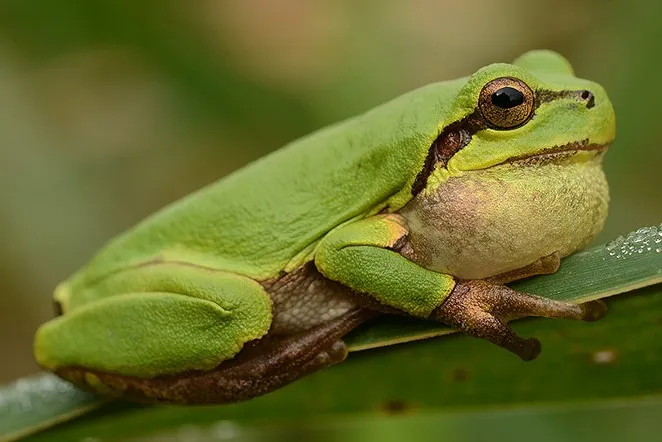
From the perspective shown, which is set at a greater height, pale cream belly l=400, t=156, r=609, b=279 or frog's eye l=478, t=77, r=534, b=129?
frog's eye l=478, t=77, r=534, b=129

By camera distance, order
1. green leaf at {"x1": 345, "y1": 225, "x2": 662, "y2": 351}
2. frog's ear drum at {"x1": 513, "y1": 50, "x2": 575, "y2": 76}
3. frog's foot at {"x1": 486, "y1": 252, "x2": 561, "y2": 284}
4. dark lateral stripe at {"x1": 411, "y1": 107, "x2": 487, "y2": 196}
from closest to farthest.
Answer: green leaf at {"x1": 345, "y1": 225, "x2": 662, "y2": 351} < frog's foot at {"x1": 486, "y1": 252, "x2": 561, "y2": 284} < dark lateral stripe at {"x1": 411, "y1": 107, "x2": 487, "y2": 196} < frog's ear drum at {"x1": 513, "y1": 50, "x2": 575, "y2": 76}

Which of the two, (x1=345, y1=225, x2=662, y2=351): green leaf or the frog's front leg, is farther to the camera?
the frog's front leg

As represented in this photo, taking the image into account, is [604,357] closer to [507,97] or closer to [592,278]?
[592,278]

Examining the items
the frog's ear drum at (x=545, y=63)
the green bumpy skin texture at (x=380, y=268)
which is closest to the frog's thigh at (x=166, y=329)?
the green bumpy skin texture at (x=380, y=268)

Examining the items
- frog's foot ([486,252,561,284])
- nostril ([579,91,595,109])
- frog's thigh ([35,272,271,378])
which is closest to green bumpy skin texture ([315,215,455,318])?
frog's foot ([486,252,561,284])

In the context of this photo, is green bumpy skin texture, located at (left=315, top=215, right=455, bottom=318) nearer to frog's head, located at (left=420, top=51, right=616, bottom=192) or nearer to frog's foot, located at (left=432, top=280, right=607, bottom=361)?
frog's foot, located at (left=432, top=280, right=607, bottom=361)

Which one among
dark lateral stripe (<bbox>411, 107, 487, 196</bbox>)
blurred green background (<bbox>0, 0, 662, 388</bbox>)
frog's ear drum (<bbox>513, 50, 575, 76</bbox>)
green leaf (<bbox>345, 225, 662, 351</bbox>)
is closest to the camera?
green leaf (<bbox>345, 225, 662, 351</bbox>)

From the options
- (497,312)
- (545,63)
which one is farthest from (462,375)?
(545,63)
